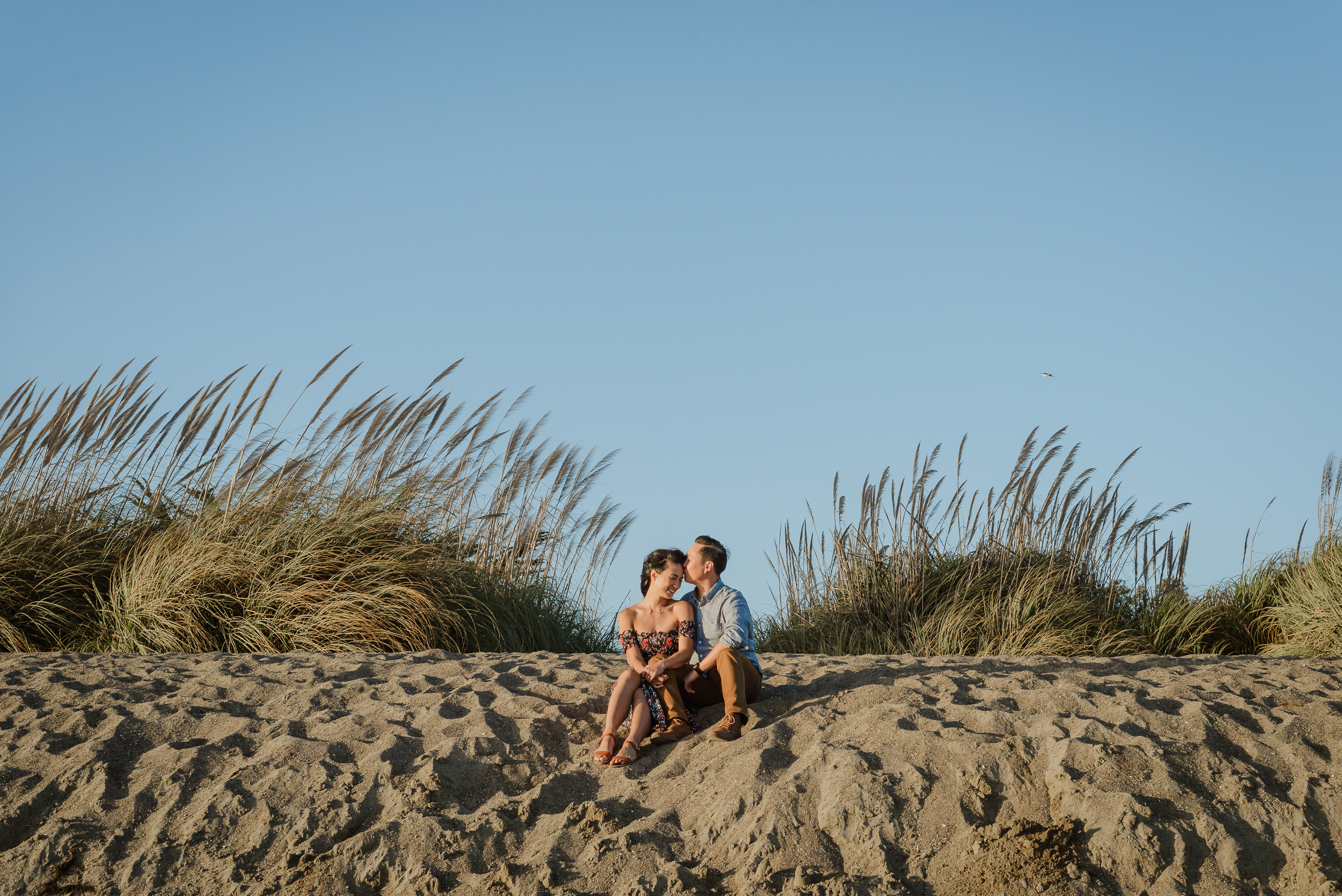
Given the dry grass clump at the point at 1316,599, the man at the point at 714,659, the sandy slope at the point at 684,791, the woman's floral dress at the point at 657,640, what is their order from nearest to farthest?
1. the sandy slope at the point at 684,791
2. the man at the point at 714,659
3. the woman's floral dress at the point at 657,640
4. the dry grass clump at the point at 1316,599

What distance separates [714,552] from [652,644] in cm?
51

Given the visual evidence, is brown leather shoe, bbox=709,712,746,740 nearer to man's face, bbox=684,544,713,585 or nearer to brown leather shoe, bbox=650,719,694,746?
brown leather shoe, bbox=650,719,694,746

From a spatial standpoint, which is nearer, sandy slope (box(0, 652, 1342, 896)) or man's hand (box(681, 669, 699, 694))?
sandy slope (box(0, 652, 1342, 896))

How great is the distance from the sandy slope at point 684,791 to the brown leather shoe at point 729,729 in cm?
8

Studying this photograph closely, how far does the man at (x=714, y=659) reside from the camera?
3865mm

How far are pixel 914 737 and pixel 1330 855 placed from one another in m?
1.25

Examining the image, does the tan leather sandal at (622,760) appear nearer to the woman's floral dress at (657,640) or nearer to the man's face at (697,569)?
the woman's floral dress at (657,640)

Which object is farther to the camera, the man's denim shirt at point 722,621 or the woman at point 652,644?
the man's denim shirt at point 722,621

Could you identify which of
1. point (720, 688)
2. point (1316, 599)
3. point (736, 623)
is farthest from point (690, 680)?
point (1316, 599)

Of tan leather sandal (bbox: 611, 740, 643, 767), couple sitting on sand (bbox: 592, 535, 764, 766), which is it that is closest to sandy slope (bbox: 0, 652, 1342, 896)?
tan leather sandal (bbox: 611, 740, 643, 767)

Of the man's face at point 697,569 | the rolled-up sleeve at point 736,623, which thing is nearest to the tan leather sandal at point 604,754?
the rolled-up sleeve at point 736,623

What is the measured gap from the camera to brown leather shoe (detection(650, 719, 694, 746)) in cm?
382

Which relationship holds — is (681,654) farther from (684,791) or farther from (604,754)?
(684,791)

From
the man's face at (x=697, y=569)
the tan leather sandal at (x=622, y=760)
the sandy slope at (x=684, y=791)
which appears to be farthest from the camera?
the man's face at (x=697, y=569)
